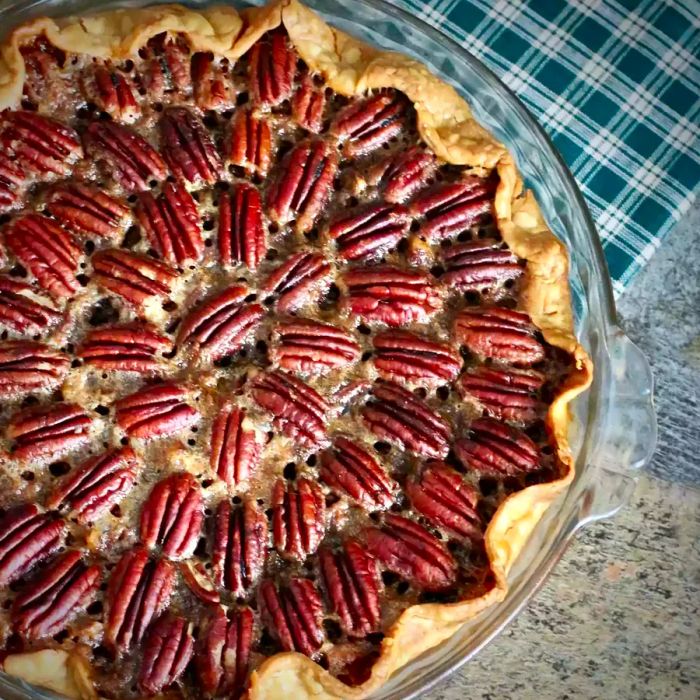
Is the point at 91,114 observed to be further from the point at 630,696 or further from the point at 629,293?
the point at 630,696

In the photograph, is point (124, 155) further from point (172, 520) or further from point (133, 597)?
point (133, 597)

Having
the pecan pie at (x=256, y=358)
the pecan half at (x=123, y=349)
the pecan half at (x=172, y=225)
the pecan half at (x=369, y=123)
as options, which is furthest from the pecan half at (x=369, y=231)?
the pecan half at (x=123, y=349)

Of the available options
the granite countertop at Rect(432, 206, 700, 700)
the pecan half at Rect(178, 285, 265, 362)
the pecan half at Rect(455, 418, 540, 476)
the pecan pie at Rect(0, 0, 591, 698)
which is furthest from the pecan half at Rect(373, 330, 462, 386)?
the granite countertop at Rect(432, 206, 700, 700)

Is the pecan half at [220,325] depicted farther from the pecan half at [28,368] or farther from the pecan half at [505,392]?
the pecan half at [505,392]

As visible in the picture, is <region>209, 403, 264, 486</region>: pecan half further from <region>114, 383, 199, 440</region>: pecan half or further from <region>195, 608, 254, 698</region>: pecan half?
<region>195, 608, 254, 698</region>: pecan half

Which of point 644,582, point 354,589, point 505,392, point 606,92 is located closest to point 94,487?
point 354,589

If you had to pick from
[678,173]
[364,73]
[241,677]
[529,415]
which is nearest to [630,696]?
[529,415]
